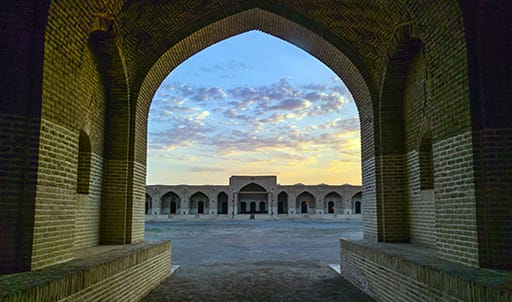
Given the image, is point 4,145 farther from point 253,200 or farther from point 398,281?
point 253,200

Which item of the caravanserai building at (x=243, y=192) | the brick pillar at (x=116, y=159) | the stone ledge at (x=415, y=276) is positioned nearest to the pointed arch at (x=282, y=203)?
the caravanserai building at (x=243, y=192)

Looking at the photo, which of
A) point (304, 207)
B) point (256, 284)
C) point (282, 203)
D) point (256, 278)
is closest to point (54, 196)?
point (256, 284)

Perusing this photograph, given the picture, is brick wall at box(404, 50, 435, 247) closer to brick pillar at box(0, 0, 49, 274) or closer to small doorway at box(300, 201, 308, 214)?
brick pillar at box(0, 0, 49, 274)

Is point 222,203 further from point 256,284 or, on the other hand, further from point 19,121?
point 19,121

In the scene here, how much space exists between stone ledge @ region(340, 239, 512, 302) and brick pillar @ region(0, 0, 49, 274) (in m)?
4.31

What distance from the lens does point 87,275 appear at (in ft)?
15.0

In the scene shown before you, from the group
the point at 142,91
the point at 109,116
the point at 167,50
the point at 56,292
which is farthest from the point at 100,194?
the point at 56,292

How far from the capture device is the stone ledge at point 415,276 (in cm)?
371

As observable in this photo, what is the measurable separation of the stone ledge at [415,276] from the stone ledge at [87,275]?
12.0 ft

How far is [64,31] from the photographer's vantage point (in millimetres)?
5066

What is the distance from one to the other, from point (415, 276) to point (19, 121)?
15.8 feet

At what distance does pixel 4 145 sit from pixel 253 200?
40.4 m

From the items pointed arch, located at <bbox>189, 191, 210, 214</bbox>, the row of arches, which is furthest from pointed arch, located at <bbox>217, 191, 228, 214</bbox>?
pointed arch, located at <bbox>189, 191, 210, 214</bbox>

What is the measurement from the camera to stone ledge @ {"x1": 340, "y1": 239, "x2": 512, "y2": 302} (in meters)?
3.71
